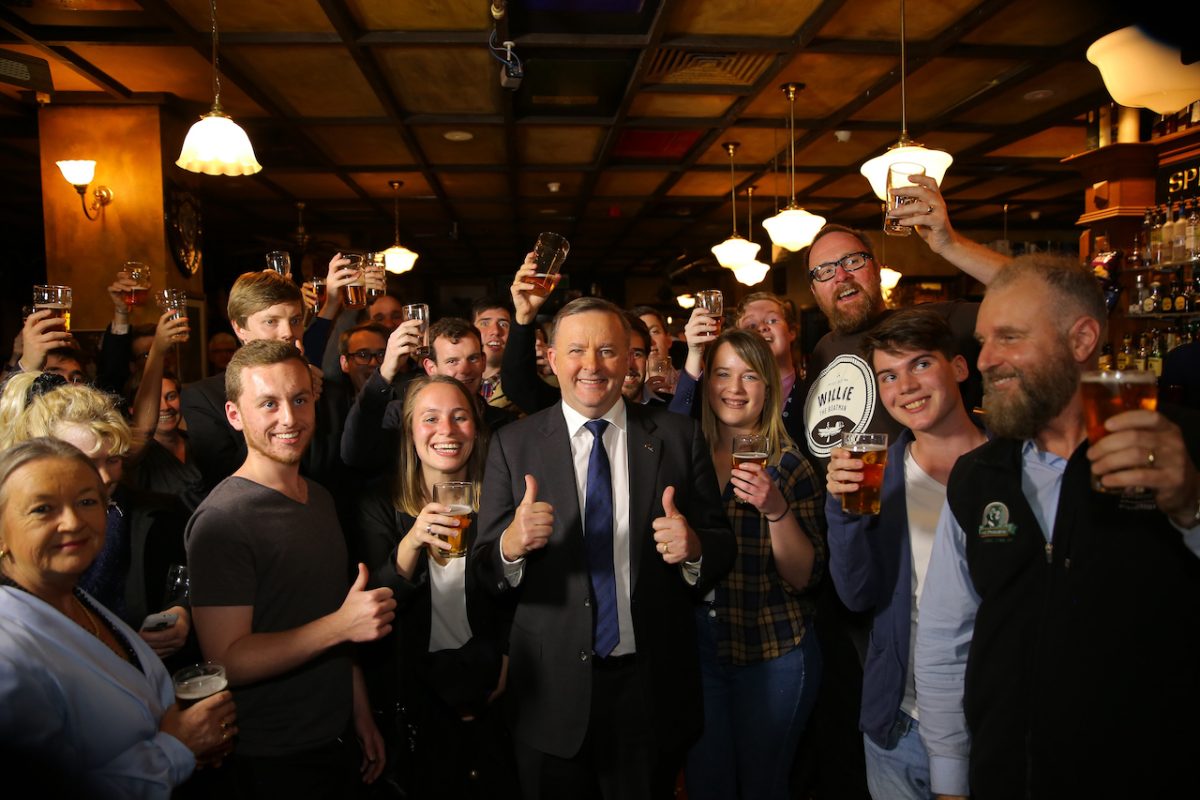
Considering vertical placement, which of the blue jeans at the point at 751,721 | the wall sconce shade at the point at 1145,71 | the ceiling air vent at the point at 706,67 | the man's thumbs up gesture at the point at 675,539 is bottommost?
the blue jeans at the point at 751,721

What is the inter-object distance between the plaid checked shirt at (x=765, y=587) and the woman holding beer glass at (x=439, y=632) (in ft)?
2.36

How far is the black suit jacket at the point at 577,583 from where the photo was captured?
2004 mm

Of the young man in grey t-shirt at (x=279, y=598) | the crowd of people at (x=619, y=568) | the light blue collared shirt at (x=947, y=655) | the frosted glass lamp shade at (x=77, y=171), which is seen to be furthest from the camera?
the frosted glass lamp shade at (x=77, y=171)

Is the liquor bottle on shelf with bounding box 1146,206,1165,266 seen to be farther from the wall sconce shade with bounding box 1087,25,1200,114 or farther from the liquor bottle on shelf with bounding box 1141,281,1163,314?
the wall sconce shade with bounding box 1087,25,1200,114

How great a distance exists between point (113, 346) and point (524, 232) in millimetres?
9219

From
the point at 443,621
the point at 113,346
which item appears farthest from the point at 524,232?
the point at 443,621

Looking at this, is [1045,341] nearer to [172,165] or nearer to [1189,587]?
[1189,587]

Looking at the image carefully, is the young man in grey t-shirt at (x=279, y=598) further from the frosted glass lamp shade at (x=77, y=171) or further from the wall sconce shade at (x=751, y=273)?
the wall sconce shade at (x=751, y=273)

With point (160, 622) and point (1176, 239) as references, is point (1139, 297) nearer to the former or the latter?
point (1176, 239)

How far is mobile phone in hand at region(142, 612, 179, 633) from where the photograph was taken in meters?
1.79

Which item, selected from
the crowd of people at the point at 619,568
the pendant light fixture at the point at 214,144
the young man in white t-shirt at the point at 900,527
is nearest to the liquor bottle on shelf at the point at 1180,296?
the crowd of people at the point at 619,568

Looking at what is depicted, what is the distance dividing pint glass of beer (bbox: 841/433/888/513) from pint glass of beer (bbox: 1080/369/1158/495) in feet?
1.74

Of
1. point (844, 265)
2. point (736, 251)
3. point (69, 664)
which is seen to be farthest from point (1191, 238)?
point (69, 664)

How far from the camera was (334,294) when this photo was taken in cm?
304
